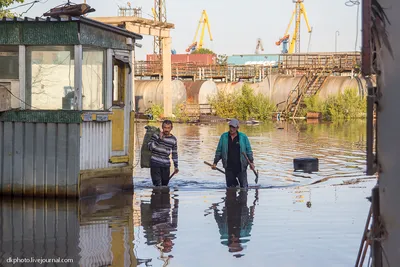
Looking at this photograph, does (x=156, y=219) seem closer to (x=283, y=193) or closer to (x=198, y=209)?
(x=198, y=209)

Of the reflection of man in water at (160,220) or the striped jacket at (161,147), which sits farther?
the striped jacket at (161,147)

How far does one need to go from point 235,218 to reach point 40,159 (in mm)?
3724

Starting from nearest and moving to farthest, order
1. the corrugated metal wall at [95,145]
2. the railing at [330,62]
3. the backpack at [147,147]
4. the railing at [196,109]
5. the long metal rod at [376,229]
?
the long metal rod at [376,229]
the corrugated metal wall at [95,145]
the backpack at [147,147]
the railing at [196,109]
the railing at [330,62]

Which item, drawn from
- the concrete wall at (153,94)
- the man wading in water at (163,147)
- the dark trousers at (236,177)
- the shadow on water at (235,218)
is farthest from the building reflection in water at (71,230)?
the concrete wall at (153,94)

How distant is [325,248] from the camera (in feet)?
31.4

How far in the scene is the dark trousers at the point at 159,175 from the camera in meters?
15.4

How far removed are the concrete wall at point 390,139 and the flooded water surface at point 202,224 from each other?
3.61m

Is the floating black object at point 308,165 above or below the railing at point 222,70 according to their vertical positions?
below

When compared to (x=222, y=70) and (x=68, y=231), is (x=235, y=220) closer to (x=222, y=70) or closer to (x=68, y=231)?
(x=68, y=231)

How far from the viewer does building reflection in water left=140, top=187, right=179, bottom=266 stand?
9.75 metres

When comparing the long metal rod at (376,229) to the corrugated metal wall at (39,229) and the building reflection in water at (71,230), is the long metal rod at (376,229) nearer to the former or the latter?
the building reflection in water at (71,230)

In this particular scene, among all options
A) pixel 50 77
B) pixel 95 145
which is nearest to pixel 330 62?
pixel 95 145

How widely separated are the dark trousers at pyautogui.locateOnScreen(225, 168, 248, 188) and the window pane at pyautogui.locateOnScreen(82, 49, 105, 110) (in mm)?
3006

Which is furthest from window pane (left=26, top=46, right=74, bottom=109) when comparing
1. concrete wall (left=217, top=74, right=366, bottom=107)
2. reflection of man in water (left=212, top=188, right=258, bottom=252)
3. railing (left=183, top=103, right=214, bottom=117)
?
concrete wall (left=217, top=74, right=366, bottom=107)
